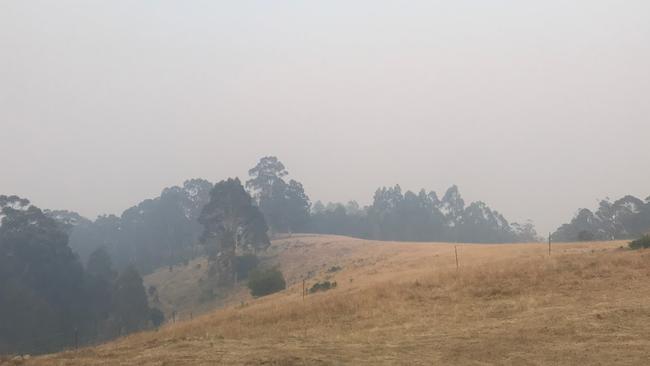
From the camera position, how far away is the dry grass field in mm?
Answer: 12727

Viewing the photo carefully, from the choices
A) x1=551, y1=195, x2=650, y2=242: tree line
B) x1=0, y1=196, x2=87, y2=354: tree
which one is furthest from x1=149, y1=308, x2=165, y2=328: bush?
x1=551, y1=195, x2=650, y2=242: tree line

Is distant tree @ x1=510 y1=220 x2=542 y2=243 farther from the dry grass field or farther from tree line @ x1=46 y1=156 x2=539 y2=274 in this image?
the dry grass field

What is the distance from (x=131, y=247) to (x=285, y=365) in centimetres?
10541

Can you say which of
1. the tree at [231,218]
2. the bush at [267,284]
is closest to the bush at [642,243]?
the bush at [267,284]

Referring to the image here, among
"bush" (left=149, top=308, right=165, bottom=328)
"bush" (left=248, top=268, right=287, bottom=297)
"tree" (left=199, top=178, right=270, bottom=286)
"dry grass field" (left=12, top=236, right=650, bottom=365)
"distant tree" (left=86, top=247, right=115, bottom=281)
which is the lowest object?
"bush" (left=149, top=308, right=165, bottom=328)

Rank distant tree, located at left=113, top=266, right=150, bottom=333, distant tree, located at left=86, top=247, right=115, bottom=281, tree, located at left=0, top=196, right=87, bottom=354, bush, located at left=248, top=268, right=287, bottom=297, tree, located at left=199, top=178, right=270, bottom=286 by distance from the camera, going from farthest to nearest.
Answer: distant tree, located at left=86, top=247, right=115, bottom=281, tree, located at left=199, top=178, right=270, bottom=286, distant tree, located at left=113, top=266, right=150, bottom=333, tree, located at left=0, top=196, right=87, bottom=354, bush, located at left=248, top=268, right=287, bottom=297

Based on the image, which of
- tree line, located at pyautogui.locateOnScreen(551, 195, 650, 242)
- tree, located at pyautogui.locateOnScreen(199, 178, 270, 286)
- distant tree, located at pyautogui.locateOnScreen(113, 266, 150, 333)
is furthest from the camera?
tree line, located at pyautogui.locateOnScreen(551, 195, 650, 242)

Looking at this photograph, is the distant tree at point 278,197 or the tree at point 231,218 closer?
the tree at point 231,218

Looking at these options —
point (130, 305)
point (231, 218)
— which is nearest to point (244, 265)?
point (231, 218)

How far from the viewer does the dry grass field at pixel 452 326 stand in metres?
12.7

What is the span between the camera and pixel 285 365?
11883 mm

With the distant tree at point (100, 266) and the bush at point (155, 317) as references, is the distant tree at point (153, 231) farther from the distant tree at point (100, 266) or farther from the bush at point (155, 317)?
the bush at point (155, 317)

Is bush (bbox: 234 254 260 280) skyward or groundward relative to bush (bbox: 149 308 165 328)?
skyward

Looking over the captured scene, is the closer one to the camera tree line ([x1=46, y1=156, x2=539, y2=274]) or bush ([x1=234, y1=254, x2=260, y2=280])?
bush ([x1=234, y1=254, x2=260, y2=280])
